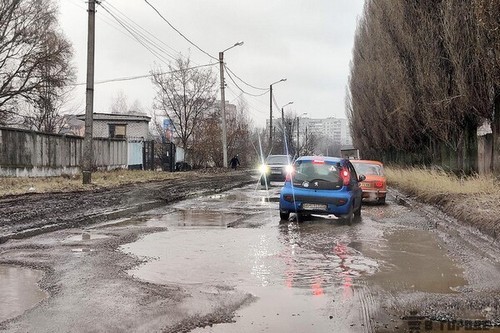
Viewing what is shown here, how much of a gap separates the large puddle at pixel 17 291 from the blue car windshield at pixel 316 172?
6859 mm

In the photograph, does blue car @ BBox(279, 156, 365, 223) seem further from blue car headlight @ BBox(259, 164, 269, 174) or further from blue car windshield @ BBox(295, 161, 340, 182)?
blue car headlight @ BBox(259, 164, 269, 174)

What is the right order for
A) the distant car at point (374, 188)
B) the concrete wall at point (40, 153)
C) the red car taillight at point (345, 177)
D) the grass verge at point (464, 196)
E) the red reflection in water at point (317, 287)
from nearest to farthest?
1. the red reflection in water at point (317, 287)
2. the grass verge at point (464, 196)
3. the red car taillight at point (345, 177)
4. the distant car at point (374, 188)
5. the concrete wall at point (40, 153)

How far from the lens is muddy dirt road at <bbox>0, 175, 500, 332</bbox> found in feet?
14.5

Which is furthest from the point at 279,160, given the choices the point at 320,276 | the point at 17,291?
the point at 17,291

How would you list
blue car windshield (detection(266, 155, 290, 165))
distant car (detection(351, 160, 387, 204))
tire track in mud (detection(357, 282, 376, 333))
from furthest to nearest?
1. blue car windshield (detection(266, 155, 290, 165))
2. distant car (detection(351, 160, 387, 204))
3. tire track in mud (detection(357, 282, 376, 333))

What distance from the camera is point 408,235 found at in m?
9.91

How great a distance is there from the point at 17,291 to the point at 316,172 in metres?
7.70

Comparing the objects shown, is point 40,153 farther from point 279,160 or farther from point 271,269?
point 271,269

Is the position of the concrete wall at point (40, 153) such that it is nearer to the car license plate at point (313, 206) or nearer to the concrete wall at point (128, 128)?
the concrete wall at point (128, 128)

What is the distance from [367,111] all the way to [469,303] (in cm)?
3132

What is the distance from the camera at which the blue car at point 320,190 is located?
37.3ft

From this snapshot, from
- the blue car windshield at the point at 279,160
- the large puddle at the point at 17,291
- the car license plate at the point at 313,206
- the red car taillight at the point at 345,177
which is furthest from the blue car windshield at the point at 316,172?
the blue car windshield at the point at 279,160

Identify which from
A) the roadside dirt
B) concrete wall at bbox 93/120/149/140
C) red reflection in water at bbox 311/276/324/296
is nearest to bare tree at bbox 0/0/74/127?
concrete wall at bbox 93/120/149/140

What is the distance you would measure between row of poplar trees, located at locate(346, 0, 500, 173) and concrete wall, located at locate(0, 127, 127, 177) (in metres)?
17.4
